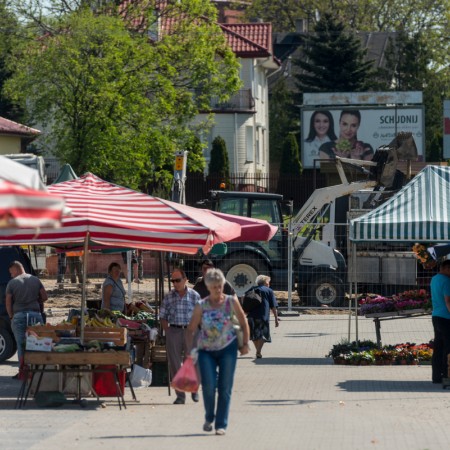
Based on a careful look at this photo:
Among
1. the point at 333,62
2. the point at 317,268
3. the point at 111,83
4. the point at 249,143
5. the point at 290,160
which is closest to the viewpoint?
the point at 317,268

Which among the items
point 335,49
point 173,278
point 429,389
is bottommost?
point 429,389

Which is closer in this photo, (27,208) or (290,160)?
(27,208)

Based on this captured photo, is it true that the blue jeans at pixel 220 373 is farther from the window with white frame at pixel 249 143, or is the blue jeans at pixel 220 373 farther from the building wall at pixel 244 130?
the window with white frame at pixel 249 143

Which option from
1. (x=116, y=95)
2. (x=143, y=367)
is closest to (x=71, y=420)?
(x=143, y=367)

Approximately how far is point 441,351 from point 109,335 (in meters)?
4.52

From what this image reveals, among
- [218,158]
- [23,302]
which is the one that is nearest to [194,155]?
[218,158]

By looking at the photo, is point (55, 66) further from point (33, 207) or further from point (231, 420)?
point (33, 207)

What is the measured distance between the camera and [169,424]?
12219 millimetres

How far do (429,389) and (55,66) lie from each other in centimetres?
2050

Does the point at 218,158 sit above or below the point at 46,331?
above

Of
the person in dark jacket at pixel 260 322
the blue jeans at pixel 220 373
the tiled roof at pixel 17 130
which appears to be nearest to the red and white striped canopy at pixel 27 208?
the blue jeans at pixel 220 373

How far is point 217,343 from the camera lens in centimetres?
1112

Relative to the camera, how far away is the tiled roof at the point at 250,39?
2402 inches

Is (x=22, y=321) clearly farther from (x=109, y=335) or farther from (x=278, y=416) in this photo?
(x=278, y=416)
